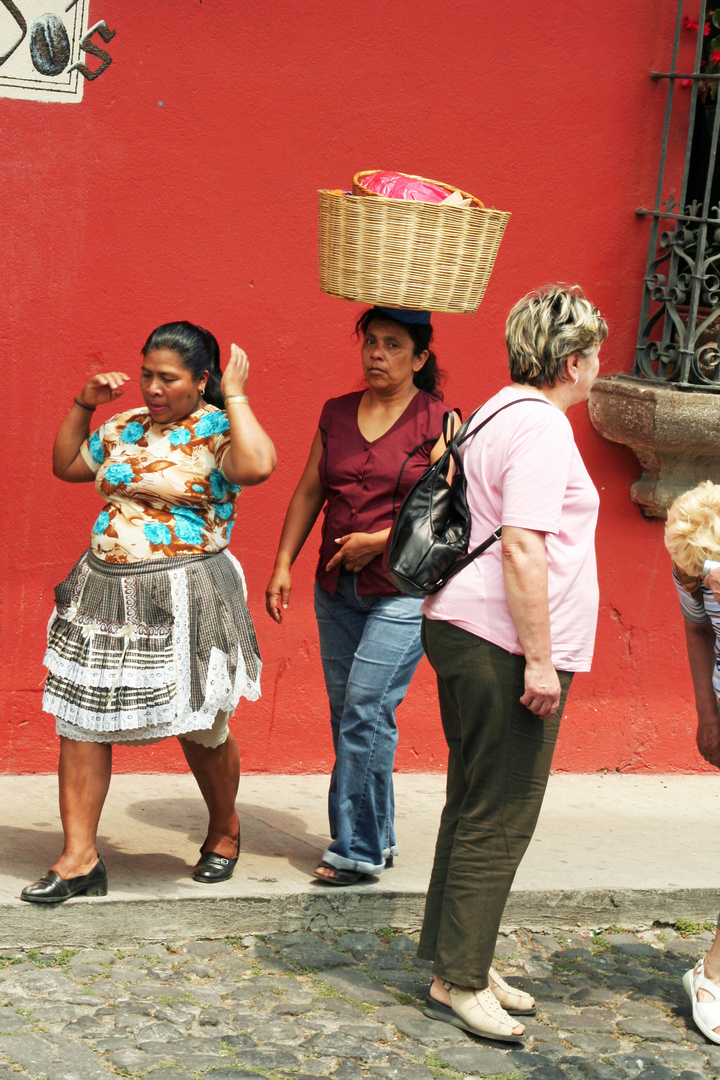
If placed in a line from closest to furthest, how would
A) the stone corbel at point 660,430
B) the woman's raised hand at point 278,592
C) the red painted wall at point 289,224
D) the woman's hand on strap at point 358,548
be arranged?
the woman's hand on strap at point 358,548 < the woman's raised hand at point 278,592 < the red painted wall at point 289,224 < the stone corbel at point 660,430

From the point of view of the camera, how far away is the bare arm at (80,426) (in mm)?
3717

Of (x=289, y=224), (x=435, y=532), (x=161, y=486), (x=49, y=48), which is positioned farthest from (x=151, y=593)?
(x=49, y=48)

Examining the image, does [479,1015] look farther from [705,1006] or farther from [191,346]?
[191,346]

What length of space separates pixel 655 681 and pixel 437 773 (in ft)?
3.27

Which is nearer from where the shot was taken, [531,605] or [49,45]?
[531,605]

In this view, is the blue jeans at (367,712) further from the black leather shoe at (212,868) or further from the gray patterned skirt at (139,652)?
the gray patterned skirt at (139,652)

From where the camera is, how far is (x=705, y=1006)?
11.0 ft

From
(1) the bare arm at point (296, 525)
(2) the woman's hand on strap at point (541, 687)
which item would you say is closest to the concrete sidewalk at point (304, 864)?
(1) the bare arm at point (296, 525)

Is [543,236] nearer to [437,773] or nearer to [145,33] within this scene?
[145,33]

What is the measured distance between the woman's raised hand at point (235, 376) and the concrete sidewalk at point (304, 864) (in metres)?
1.46

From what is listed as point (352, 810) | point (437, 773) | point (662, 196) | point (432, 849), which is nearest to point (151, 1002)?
point (352, 810)

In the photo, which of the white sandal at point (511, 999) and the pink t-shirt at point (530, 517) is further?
the white sandal at point (511, 999)

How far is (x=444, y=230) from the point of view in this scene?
3.56 m

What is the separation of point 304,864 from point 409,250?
76.2 inches
